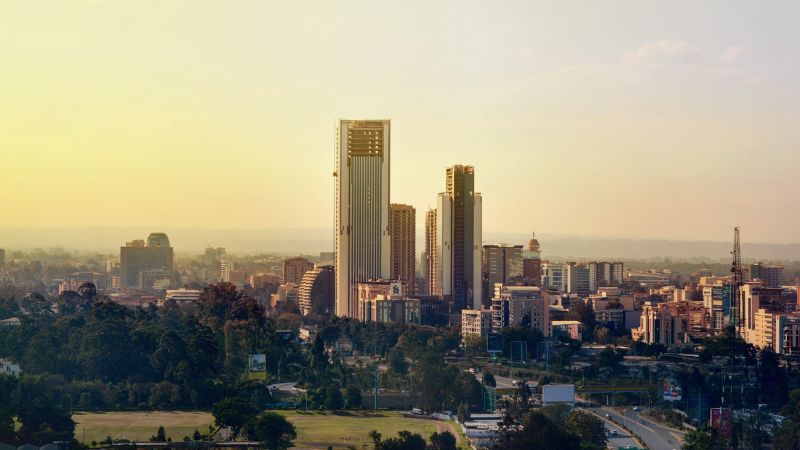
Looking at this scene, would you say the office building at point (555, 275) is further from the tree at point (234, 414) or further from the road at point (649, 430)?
the tree at point (234, 414)

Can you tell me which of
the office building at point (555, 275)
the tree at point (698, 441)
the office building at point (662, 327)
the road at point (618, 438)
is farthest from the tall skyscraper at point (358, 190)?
the tree at point (698, 441)

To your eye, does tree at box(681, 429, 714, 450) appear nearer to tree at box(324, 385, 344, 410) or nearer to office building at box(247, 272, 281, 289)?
tree at box(324, 385, 344, 410)

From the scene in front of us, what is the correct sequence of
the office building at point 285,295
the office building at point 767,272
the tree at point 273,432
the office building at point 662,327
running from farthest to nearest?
the office building at point 767,272 → the office building at point 285,295 → the office building at point 662,327 → the tree at point 273,432

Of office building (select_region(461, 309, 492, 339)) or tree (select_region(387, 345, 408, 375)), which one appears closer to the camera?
tree (select_region(387, 345, 408, 375))

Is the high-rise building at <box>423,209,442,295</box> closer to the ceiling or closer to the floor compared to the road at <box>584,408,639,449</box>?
closer to the ceiling

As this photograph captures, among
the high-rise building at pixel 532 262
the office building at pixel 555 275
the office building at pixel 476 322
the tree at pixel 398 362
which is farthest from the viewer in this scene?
the office building at pixel 555 275

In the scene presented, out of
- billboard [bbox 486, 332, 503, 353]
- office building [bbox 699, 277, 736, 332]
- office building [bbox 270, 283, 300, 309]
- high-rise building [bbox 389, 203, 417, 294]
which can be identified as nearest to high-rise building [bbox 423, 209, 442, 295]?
high-rise building [bbox 389, 203, 417, 294]

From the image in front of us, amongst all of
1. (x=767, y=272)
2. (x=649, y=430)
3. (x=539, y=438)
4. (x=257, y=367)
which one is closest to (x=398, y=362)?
(x=257, y=367)

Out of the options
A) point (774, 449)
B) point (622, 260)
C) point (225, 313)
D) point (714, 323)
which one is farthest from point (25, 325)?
point (622, 260)
